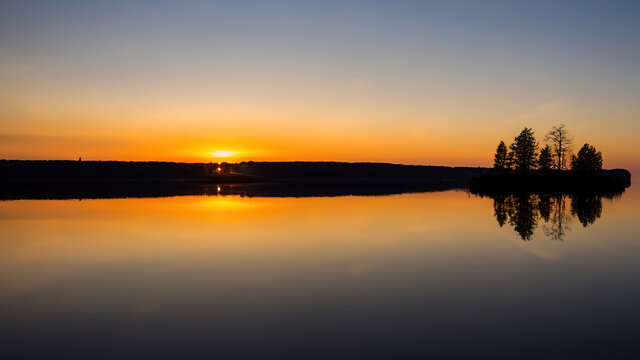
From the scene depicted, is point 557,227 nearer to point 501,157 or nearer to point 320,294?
point 320,294

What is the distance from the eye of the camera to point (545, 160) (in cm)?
11562

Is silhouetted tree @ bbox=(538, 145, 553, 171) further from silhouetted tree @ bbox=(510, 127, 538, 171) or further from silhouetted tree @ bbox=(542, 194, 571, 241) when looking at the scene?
silhouetted tree @ bbox=(542, 194, 571, 241)

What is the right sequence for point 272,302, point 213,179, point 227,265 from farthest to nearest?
point 213,179 → point 227,265 → point 272,302

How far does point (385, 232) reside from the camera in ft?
99.5

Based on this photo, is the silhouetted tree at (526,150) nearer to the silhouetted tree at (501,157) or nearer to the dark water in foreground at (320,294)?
the silhouetted tree at (501,157)

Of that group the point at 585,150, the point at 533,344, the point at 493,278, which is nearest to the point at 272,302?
the point at 533,344

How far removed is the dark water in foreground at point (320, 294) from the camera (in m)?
10.9

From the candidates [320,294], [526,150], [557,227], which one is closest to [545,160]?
[526,150]

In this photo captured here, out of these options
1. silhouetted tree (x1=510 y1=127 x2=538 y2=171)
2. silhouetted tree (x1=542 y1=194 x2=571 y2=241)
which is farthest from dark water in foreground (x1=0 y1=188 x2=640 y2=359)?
silhouetted tree (x1=510 y1=127 x2=538 y2=171)

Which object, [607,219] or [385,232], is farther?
[607,219]

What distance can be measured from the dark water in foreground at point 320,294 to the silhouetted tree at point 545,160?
9158cm

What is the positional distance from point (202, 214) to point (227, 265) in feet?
80.4

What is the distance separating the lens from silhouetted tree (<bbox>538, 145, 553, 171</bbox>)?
377 feet

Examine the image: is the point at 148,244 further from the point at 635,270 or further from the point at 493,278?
the point at 635,270
